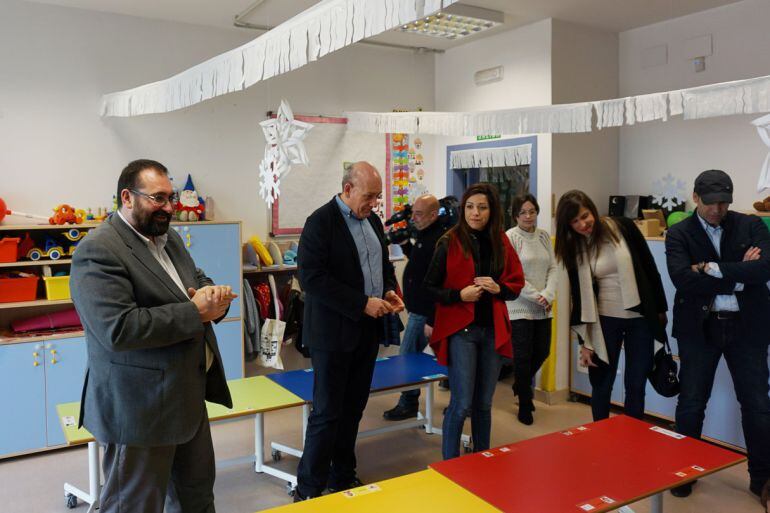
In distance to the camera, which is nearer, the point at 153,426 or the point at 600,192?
the point at 153,426

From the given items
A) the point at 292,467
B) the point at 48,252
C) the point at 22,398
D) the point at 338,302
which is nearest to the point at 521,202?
the point at 338,302

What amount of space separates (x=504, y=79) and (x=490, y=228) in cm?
271

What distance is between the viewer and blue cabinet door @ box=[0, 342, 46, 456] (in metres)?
4.05

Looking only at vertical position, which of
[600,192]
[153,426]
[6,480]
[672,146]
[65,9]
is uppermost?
[65,9]

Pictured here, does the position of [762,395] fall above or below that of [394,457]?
above

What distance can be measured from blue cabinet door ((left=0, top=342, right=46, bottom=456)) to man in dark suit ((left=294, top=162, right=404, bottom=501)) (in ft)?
6.88

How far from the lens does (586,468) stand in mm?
2262

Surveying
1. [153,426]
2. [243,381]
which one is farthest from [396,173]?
[153,426]

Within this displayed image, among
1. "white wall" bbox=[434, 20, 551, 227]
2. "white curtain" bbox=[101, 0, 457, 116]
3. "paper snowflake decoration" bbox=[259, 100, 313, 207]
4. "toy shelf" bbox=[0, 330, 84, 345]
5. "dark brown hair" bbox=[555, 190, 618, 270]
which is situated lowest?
"toy shelf" bbox=[0, 330, 84, 345]

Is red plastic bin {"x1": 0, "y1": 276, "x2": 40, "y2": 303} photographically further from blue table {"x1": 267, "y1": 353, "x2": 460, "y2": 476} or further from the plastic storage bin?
blue table {"x1": 267, "y1": 353, "x2": 460, "y2": 476}

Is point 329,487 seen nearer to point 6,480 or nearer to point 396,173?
point 6,480

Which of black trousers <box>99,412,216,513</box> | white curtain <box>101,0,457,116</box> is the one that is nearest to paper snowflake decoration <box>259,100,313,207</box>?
white curtain <box>101,0,457,116</box>

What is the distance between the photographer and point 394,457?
13.4ft

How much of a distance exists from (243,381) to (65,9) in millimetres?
3039
